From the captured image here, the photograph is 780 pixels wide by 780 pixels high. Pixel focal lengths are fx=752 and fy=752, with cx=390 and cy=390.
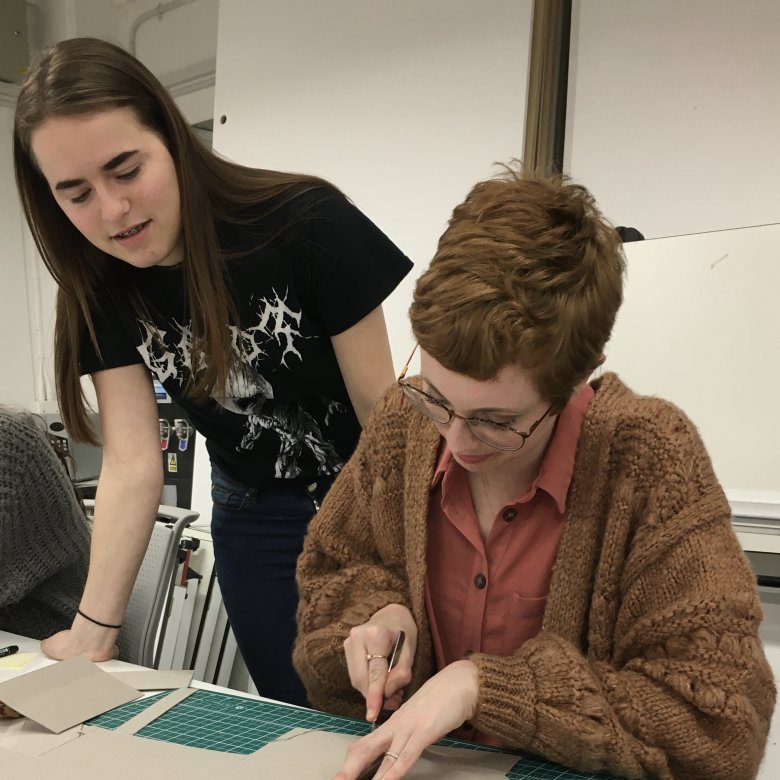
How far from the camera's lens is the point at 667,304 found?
1821 millimetres

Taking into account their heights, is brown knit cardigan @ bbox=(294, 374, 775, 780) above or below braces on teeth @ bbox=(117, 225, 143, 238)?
below

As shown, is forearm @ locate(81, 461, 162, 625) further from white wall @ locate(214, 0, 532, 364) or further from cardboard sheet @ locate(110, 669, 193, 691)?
white wall @ locate(214, 0, 532, 364)

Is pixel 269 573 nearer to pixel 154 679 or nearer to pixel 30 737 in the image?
pixel 154 679

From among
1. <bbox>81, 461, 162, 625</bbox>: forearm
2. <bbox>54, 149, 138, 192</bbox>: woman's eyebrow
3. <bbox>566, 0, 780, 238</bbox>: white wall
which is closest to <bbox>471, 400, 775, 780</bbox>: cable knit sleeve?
<bbox>81, 461, 162, 625</bbox>: forearm

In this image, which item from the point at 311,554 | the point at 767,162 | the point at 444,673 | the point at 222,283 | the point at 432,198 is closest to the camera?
the point at 444,673

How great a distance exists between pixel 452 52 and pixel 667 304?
1.00 m

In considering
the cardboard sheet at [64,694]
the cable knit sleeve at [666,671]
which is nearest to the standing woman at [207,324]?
the cardboard sheet at [64,694]

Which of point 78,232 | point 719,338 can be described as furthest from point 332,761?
point 719,338

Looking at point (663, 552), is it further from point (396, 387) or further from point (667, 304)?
point (667, 304)

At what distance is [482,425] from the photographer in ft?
2.55

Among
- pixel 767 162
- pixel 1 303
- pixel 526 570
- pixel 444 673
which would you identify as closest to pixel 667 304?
pixel 767 162

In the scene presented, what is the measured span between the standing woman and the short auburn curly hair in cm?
44

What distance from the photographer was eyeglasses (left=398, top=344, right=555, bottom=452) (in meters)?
0.78

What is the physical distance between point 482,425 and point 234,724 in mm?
455
